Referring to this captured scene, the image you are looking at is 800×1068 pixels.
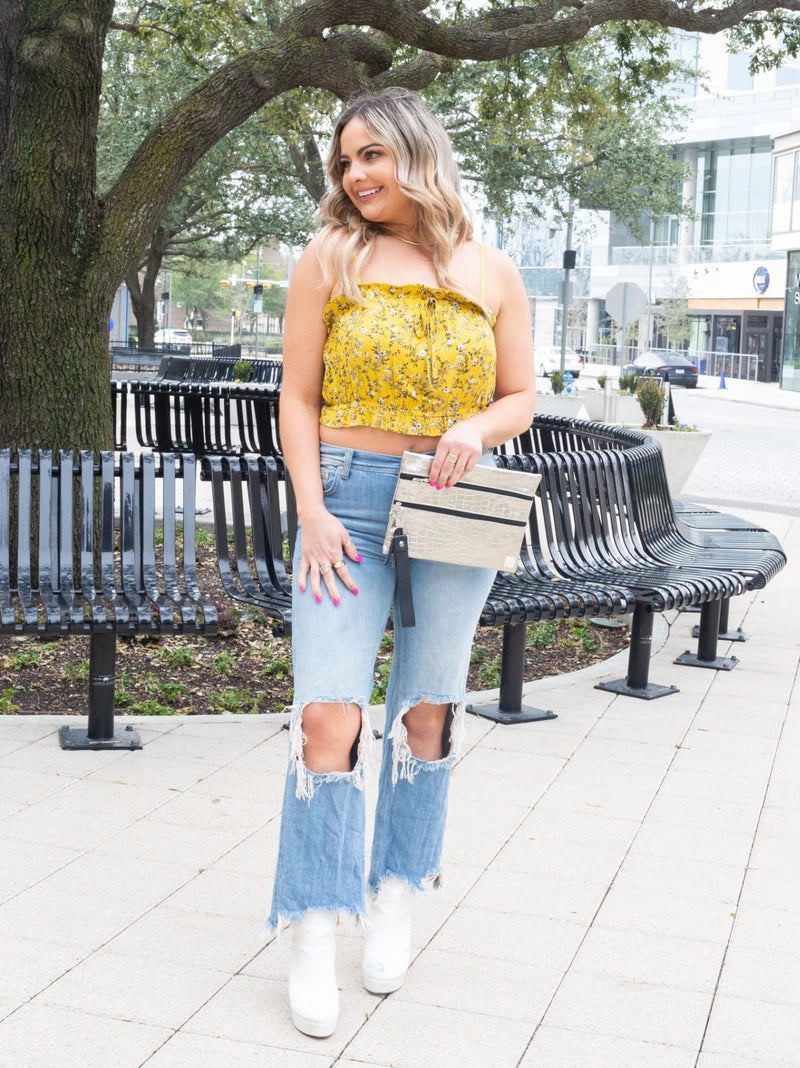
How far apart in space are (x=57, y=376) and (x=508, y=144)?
15.3m

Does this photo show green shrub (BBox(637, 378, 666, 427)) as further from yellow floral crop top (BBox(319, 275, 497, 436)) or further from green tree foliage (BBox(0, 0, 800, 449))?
yellow floral crop top (BBox(319, 275, 497, 436))

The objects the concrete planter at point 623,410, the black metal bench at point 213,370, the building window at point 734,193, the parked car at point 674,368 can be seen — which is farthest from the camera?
the building window at point 734,193

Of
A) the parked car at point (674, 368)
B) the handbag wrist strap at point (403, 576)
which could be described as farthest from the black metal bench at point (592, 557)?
the parked car at point (674, 368)

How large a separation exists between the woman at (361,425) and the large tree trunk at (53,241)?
164 inches

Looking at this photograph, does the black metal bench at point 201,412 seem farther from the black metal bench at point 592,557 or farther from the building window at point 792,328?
the building window at point 792,328

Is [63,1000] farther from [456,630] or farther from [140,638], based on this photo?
[140,638]

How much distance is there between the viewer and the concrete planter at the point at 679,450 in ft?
41.5

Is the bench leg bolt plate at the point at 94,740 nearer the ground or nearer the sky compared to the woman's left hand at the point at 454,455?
nearer the ground

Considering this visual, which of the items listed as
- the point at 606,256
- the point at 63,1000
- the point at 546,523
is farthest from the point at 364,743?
the point at 606,256

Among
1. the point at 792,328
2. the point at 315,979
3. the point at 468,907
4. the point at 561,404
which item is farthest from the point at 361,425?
the point at 792,328

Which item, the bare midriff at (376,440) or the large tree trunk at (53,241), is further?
the large tree trunk at (53,241)

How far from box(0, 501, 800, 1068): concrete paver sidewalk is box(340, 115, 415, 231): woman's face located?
70.3 inches

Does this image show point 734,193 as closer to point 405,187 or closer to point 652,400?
point 652,400

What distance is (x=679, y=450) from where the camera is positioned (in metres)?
12.8
